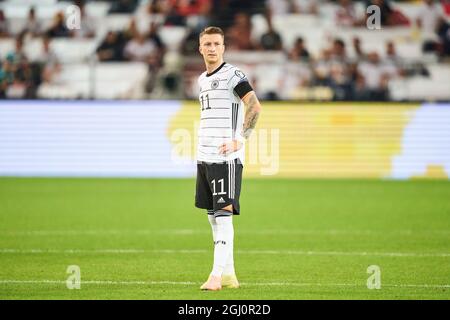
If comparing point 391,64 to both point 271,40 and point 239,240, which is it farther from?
point 239,240

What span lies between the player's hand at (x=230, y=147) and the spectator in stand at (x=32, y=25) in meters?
17.2

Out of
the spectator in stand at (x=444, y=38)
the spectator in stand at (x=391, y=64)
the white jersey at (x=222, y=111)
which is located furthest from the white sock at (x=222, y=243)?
the spectator in stand at (x=444, y=38)

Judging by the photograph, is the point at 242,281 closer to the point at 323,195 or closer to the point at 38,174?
the point at 323,195

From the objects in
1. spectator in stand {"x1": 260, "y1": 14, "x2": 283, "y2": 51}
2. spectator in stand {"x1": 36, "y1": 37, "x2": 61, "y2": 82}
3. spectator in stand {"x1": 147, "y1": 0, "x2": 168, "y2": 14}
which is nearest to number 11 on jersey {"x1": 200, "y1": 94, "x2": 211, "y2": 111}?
spectator in stand {"x1": 36, "y1": 37, "x2": 61, "y2": 82}

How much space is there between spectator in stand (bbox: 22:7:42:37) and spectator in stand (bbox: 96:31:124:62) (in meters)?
1.77

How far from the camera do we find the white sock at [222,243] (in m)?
8.66

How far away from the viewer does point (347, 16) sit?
83.1 ft

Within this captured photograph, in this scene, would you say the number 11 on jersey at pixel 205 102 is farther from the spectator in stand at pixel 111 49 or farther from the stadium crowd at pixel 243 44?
the spectator in stand at pixel 111 49

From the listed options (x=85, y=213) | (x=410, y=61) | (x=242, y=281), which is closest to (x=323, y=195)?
(x=85, y=213)

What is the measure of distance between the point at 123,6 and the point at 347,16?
19.4 feet

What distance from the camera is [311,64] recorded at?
2322cm

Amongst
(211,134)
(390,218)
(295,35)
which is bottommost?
(390,218)

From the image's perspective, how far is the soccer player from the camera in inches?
343

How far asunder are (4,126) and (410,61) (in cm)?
950
